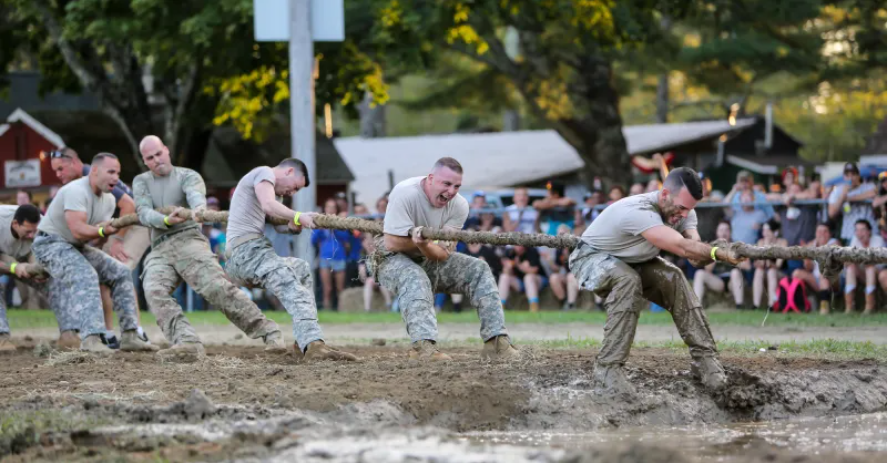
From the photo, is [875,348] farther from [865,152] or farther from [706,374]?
[865,152]

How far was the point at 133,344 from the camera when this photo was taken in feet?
43.0

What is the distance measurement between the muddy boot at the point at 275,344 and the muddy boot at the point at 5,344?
2.95 m

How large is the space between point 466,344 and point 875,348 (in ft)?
12.8

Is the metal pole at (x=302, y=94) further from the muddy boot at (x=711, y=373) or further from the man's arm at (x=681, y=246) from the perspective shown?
the man's arm at (x=681, y=246)

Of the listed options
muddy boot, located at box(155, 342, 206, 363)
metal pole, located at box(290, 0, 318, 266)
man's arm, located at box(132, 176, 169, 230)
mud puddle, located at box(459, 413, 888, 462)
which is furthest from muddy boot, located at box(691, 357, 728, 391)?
metal pole, located at box(290, 0, 318, 266)

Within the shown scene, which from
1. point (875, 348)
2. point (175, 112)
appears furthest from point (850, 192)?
point (175, 112)

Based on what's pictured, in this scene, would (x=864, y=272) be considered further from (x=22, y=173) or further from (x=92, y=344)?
(x=22, y=173)

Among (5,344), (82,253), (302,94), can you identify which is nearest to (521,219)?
(302,94)

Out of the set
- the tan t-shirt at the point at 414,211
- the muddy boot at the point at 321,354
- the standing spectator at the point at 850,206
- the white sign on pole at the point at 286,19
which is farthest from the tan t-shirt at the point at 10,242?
the standing spectator at the point at 850,206

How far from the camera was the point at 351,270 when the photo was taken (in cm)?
2052

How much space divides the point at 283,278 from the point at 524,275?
8135mm

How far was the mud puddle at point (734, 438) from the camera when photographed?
7.71m

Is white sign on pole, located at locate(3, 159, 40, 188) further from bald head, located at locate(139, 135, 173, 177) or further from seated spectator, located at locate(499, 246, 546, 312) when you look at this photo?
bald head, located at locate(139, 135, 173, 177)

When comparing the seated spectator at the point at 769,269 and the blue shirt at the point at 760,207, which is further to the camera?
the blue shirt at the point at 760,207
